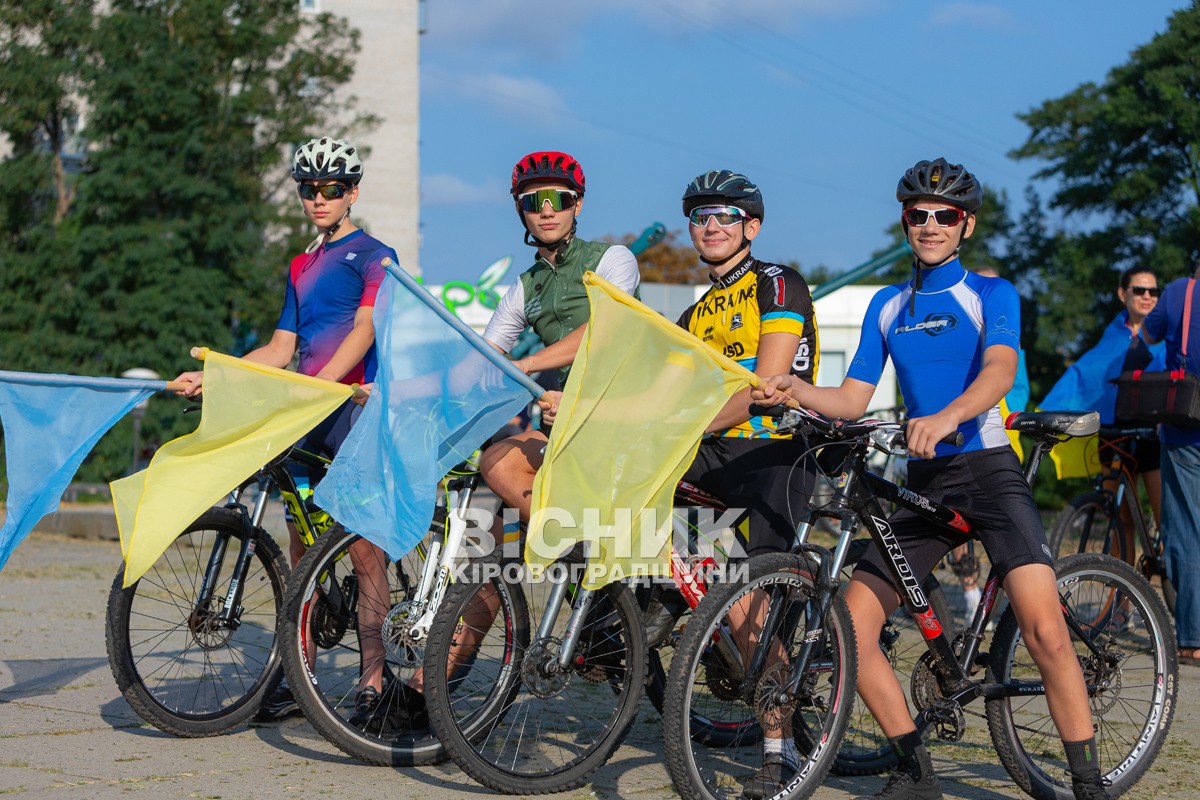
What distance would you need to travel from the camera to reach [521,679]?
504cm

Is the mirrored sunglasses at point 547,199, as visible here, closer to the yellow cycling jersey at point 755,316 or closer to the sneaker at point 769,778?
the yellow cycling jersey at point 755,316

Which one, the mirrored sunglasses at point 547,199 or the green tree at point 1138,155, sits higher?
the green tree at point 1138,155

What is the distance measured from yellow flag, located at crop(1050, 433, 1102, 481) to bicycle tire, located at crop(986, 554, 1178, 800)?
3313 mm

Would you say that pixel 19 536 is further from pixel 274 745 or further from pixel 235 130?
pixel 235 130

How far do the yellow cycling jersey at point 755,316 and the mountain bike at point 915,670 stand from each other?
50 cm

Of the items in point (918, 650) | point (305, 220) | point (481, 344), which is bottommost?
point (918, 650)

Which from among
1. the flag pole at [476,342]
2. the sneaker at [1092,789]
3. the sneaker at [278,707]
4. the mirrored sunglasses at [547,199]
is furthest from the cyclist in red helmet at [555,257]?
the sneaker at [1092,789]

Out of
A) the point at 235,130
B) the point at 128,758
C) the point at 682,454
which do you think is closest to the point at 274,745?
the point at 128,758

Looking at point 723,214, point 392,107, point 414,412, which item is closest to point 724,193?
point 723,214

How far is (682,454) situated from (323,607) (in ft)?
5.60

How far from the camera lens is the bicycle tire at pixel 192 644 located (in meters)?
5.59

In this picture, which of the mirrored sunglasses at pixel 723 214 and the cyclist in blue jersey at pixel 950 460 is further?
the mirrored sunglasses at pixel 723 214

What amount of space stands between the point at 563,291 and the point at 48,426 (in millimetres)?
2130

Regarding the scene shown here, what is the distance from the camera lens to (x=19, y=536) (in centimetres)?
555
